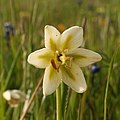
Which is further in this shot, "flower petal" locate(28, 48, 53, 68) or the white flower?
the white flower

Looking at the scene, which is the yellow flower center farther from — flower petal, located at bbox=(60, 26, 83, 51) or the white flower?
the white flower

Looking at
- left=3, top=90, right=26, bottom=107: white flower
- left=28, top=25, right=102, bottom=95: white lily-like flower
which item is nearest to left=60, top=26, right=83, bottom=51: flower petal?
left=28, top=25, right=102, bottom=95: white lily-like flower

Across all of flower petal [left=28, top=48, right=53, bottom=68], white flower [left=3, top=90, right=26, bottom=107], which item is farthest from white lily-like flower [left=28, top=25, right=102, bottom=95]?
white flower [left=3, top=90, right=26, bottom=107]

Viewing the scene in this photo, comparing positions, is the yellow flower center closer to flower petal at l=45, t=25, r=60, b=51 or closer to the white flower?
flower petal at l=45, t=25, r=60, b=51

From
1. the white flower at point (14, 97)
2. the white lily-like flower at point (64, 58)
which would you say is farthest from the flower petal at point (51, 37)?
the white flower at point (14, 97)

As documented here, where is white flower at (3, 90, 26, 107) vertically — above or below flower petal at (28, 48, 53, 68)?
below

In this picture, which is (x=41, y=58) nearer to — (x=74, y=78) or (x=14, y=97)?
(x=74, y=78)

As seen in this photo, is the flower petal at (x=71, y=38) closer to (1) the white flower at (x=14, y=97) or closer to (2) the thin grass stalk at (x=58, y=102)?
(2) the thin grass stalk at (x=58, y=102)

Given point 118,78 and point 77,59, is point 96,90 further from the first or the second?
point 77,59

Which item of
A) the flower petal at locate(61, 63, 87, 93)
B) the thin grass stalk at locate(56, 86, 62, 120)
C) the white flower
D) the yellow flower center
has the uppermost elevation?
the yellow flower center
